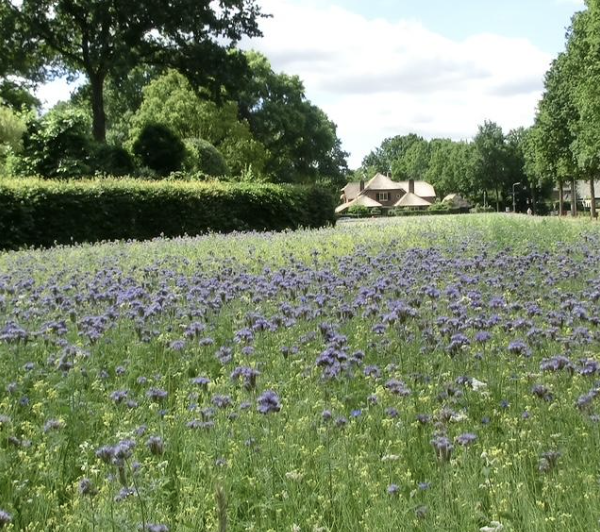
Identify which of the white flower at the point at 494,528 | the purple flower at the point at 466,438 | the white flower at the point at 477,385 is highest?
the purple flower at the point at 466,438

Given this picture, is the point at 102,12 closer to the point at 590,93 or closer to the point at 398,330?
the point at 590,93

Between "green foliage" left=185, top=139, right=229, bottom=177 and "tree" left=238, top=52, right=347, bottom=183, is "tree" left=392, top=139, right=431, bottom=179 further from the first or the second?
"green foliage" left=185, top=139, right=229, bottom=177

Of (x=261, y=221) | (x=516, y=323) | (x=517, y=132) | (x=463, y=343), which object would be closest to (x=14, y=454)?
(x=463, y=343)

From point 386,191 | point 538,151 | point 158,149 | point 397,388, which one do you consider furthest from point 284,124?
point 386,191

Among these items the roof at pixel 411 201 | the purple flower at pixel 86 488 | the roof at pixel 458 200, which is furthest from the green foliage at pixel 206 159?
the roof at pixel 411 201

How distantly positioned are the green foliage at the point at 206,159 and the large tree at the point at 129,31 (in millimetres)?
4302

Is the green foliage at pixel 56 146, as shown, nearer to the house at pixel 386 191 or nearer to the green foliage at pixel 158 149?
the green foliage at pixel 158 149

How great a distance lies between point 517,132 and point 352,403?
111 m

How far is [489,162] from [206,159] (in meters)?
70.7

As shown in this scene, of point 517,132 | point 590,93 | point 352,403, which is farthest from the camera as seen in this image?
point 517,132

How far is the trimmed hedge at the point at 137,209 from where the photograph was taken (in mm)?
17844

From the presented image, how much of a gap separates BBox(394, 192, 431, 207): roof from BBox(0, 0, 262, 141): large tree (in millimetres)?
86716

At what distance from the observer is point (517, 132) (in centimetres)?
10869

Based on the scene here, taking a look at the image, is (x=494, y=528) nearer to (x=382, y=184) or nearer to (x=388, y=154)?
(x=382, y=184)
